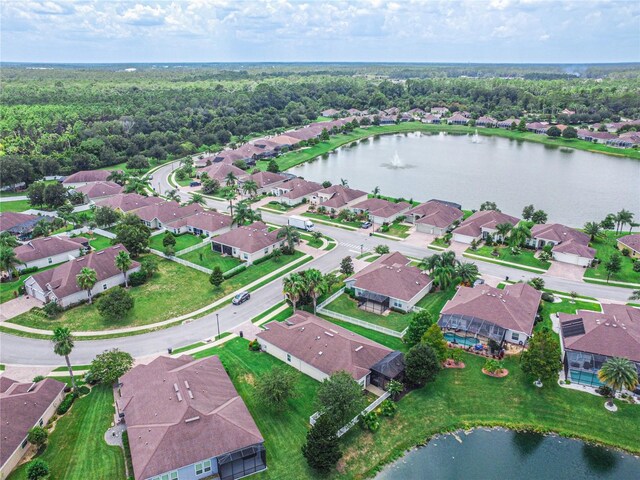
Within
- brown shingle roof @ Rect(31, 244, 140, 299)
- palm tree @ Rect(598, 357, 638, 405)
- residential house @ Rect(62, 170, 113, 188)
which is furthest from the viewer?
residential house @ Rect(62, 170, 113, 188)

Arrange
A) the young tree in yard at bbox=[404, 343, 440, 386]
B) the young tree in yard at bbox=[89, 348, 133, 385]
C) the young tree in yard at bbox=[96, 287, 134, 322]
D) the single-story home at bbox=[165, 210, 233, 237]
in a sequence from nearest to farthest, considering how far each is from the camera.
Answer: the young tree in yard at bbox=[404, 343, 440, 386], the young tree in yard at bbox=[89, 348, 133, 385], the young tree in yard at bbox=[96, 287, 134, 322], the single-story home at bbox=[165, 210, 233, 237]

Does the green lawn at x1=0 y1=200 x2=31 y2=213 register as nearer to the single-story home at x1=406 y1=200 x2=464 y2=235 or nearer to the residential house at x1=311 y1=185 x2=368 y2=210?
the residential house at x1=311 y1=185 x2=368 y2=210

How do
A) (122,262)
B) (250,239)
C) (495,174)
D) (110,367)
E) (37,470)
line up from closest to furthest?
(37,470) < (110,367) < (122,262) < (250,239) < (495,174)

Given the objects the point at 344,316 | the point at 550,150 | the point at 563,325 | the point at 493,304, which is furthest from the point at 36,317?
the point at 550,150

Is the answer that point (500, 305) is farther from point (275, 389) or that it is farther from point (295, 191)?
point (295, 191)

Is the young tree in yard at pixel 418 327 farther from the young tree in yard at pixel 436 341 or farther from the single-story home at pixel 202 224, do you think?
the single-story home at pixel 202 224

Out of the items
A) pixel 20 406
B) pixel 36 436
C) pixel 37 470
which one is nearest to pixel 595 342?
pixel 37 470

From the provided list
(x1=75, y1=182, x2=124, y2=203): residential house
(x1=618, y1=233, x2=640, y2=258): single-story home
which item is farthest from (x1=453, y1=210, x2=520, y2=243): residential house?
(x1=75, y1=182, x2=124, y2=203): residential house
